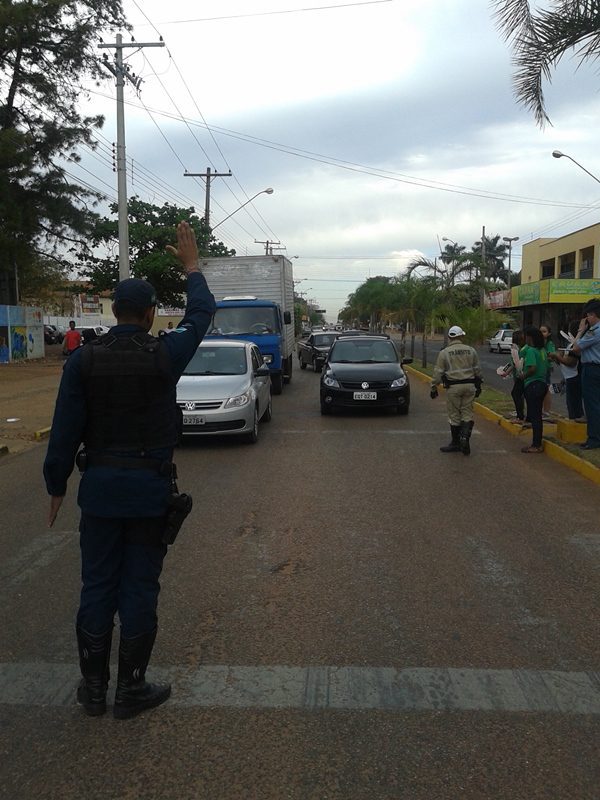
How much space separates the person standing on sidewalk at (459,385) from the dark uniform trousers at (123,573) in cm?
759

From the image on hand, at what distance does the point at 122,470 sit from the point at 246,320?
53.6ft

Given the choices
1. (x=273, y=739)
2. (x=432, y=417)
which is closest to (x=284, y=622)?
(x=273, y=739)

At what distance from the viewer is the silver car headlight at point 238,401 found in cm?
1112

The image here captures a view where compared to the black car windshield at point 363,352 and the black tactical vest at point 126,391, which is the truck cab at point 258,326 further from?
the black tactical vest at point 126,391

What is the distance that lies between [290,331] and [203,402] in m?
12.4

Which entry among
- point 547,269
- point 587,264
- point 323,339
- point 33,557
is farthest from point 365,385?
point 547,269

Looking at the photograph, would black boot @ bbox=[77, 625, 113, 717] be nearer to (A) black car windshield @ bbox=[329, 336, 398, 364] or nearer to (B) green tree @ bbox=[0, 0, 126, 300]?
(A) black car windshield @ bbox=[329, 336, 398, 364]

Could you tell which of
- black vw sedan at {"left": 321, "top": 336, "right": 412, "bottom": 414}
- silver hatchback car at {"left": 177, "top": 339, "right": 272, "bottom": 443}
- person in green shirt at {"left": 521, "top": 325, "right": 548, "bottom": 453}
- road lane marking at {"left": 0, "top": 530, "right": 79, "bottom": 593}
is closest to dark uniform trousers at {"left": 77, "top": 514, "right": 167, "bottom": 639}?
road lane marking at {"left": 0, "top": 530, "right": 79, "bottom": 593}

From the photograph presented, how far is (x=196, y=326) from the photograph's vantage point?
3.55m

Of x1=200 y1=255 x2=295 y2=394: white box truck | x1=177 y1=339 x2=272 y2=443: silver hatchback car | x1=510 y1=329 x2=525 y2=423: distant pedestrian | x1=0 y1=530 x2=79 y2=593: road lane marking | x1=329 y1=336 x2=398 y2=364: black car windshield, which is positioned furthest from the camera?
x1=200 y1=255 x2=295 y2=394: white box truck

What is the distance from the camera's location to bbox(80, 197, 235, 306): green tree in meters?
33.3

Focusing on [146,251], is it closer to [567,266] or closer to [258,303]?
[258,303]

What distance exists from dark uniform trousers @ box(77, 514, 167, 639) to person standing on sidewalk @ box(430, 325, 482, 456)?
759cm

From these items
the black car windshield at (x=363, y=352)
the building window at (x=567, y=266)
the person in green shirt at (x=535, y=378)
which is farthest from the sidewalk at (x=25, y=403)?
the building window at (x=567, y=266)
